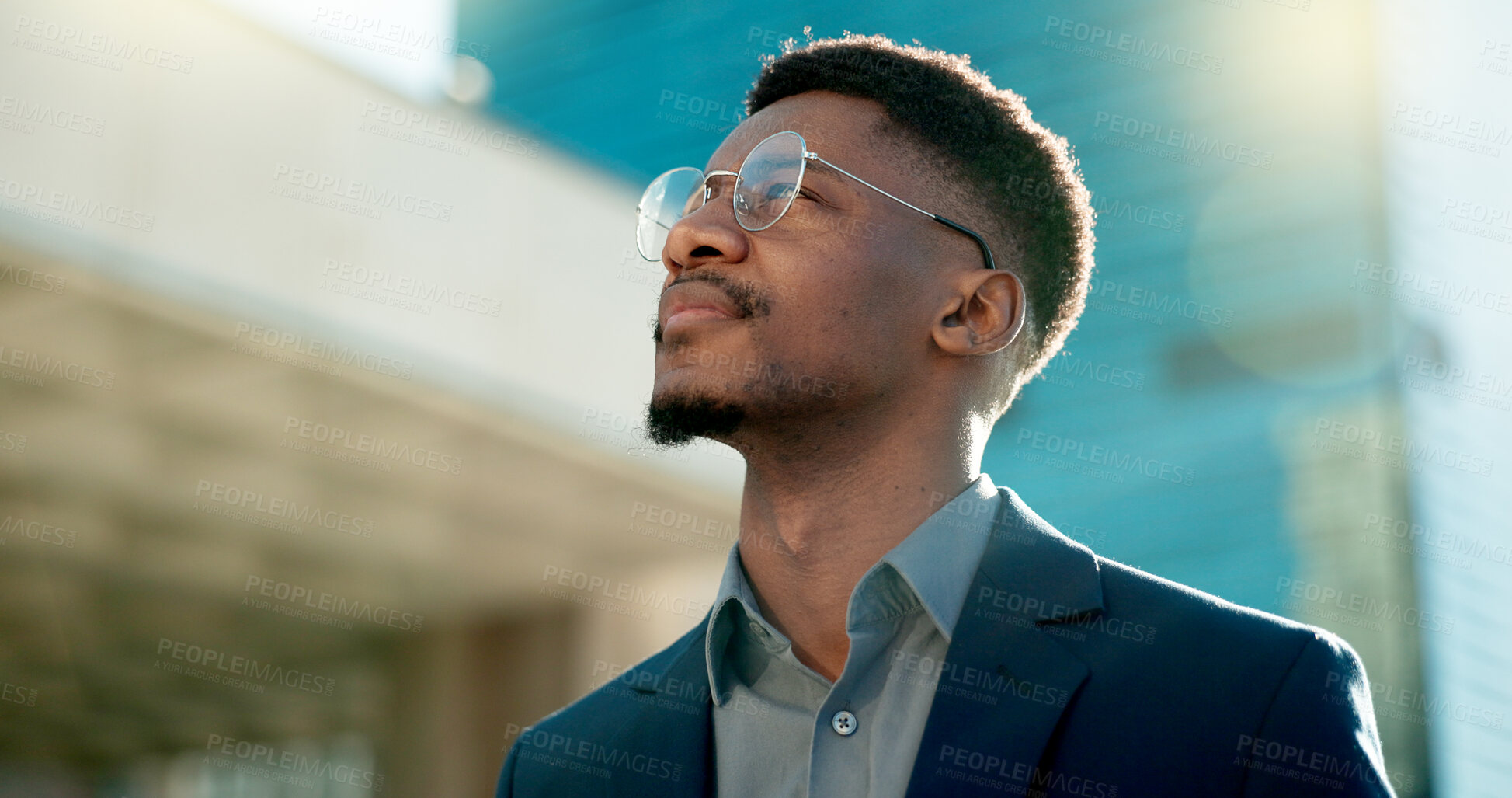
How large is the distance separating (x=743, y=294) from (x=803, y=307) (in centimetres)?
12

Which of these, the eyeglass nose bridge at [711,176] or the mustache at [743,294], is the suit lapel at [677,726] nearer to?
the mustache at [743,294]

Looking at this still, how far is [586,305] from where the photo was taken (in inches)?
285

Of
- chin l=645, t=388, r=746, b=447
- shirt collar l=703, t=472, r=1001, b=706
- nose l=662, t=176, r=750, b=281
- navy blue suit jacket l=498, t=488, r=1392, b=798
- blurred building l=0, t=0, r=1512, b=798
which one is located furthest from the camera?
blurred building l=0, t=0, r=1512, b=798

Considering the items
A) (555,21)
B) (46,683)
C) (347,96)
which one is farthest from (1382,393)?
(46,683)

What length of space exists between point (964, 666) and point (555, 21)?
26.5 ft

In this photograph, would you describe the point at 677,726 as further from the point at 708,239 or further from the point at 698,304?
the point at 708,239

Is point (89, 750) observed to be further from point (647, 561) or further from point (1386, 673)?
point (1386, 673)

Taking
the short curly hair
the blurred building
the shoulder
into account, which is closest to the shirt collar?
the shoulder

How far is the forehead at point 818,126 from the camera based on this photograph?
2.24m

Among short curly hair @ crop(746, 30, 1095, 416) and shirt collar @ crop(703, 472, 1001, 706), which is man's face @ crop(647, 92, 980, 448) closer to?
short curly hair @ crop(746, 30, 1095, 416)

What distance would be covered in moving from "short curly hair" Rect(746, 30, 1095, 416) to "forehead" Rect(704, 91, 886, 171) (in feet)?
0.13

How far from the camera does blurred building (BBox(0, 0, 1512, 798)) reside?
5359 millimetres

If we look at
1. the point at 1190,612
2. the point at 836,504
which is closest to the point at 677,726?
Answer: the point at 836,504

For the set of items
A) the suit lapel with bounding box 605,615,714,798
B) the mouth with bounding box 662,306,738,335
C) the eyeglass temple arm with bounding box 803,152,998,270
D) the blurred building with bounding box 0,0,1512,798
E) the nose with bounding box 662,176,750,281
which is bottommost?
the suit lapel with bounding box 605,615,714,798
